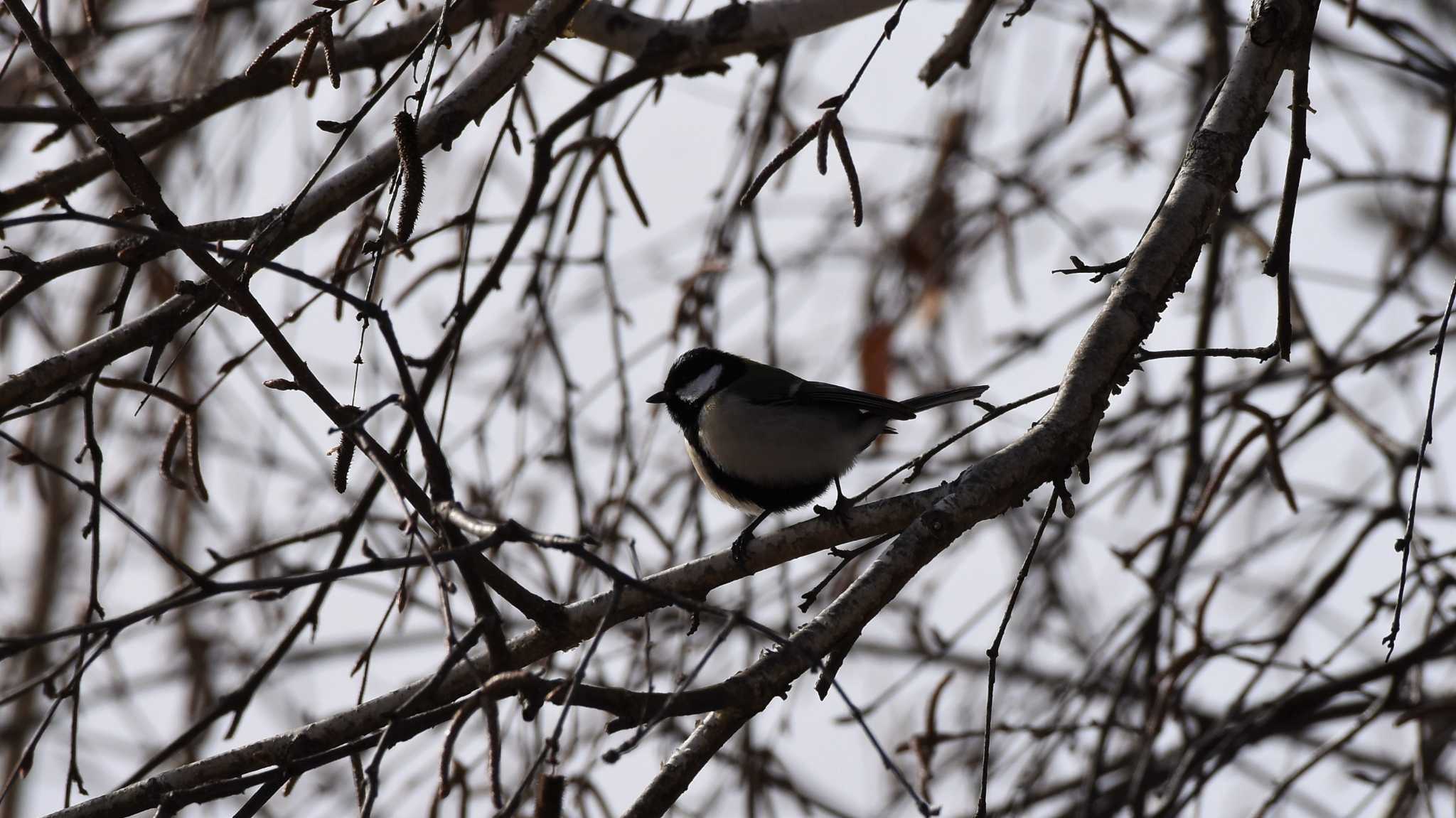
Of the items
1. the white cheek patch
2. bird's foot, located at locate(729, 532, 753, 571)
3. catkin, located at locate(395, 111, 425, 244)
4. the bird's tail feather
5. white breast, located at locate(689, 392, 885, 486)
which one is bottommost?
bird's foot, located at locate(729, 532, 753, 571)

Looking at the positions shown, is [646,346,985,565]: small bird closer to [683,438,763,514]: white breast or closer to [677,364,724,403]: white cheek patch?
[683,438,763,514]: white breast

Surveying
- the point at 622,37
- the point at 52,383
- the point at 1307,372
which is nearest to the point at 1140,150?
the point at 1307,372

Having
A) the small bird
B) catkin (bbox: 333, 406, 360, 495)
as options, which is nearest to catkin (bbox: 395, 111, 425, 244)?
catkin (bbox: 333, 406, 360, 495)

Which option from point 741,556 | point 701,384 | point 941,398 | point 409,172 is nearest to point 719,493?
point 701,384

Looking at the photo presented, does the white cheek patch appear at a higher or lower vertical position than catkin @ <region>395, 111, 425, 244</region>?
higher

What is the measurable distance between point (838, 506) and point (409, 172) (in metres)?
1.31

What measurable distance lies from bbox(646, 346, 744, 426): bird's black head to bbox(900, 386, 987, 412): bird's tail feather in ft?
2.20

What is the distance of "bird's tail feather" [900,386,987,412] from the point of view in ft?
11.8

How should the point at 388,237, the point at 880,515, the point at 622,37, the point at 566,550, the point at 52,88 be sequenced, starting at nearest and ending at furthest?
the point at 566,550
the point at 880,515
the point at 388,237
the point at 622,37
the point at 52,88

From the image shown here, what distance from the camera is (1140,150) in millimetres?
4863

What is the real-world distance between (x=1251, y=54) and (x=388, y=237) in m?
1.60

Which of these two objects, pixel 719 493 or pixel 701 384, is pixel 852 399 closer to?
pixel 719 493

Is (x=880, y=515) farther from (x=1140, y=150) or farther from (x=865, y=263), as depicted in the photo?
(x=865, y=263)

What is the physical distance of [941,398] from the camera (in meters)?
3.70
